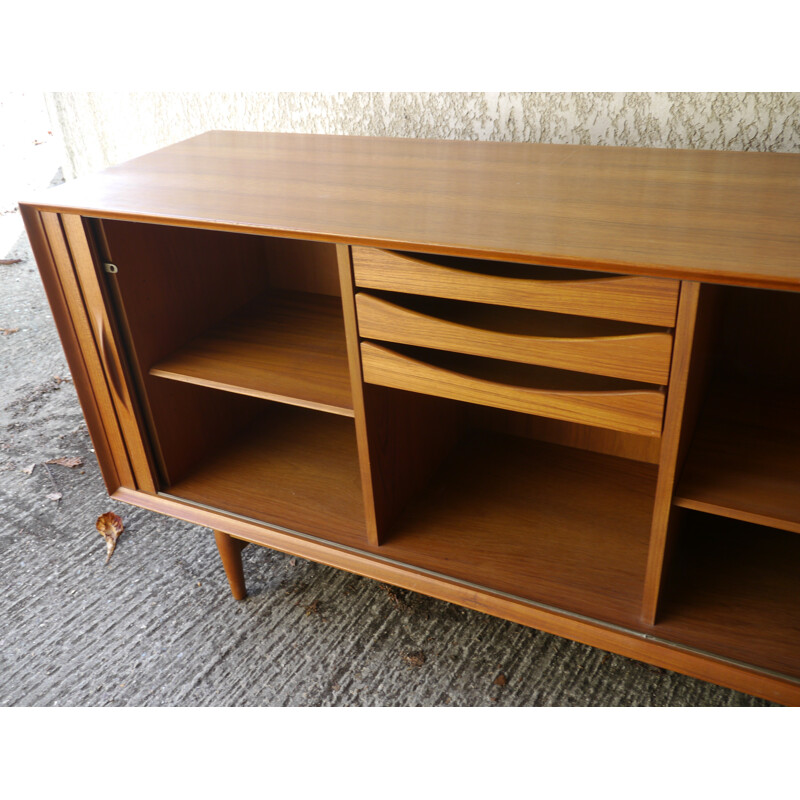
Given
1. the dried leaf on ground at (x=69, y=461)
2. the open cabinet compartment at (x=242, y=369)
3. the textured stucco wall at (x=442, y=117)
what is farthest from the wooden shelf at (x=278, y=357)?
the dried leaf on ground at (x=69, y=461)

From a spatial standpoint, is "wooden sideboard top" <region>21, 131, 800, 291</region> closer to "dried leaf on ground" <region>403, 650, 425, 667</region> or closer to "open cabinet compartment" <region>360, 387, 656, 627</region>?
"open cabinet compartment" <region>360, 387, 656, 627</region>

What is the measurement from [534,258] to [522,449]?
2.16 feet

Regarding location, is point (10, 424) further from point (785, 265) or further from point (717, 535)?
point (785, 265)

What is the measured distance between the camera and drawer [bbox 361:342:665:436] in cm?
94

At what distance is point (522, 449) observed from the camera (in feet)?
4.83

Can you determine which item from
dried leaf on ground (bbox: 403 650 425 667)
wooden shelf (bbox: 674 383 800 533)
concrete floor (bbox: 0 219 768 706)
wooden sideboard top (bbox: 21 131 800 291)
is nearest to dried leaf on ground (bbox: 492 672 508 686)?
concrete floor (bbox: 0 219 768 706)

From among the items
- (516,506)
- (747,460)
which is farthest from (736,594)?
(516,506)

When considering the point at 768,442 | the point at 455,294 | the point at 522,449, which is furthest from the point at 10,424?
the point at 768,442

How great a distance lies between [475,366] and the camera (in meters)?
1.11

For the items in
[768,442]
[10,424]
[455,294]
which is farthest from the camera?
[10,424]

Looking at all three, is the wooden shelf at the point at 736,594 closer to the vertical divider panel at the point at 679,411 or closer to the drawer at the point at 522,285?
the vertical divider panel at the point at 679,411

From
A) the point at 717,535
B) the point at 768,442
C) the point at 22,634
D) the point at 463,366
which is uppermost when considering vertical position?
the point at 463,366

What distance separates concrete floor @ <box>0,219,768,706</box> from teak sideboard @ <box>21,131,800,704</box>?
0.42 feet

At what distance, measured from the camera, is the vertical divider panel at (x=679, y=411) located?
853 mm
